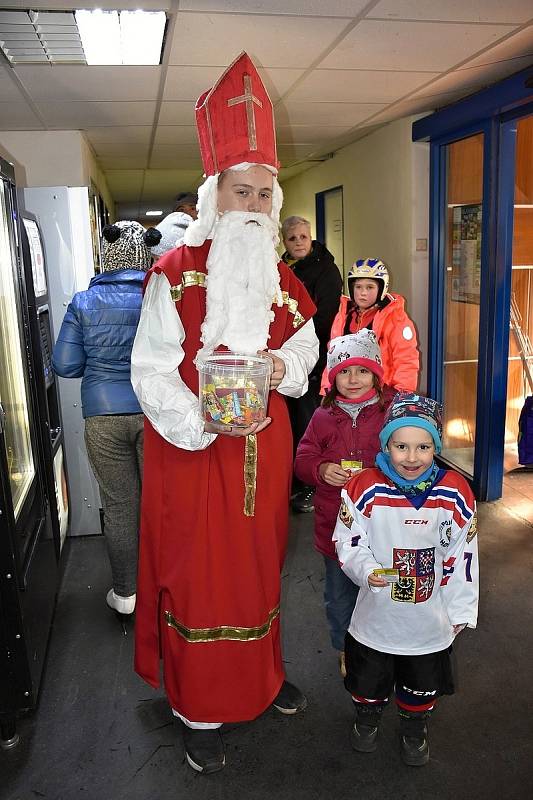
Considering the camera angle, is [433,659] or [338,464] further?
[338,464]

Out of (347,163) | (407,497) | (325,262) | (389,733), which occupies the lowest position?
(389,733)

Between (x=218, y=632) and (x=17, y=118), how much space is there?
4072 millimetres

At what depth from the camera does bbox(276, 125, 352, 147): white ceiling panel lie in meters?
5.39

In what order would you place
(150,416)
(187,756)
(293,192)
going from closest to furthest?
(150,416)
(187,756)
(293,192)

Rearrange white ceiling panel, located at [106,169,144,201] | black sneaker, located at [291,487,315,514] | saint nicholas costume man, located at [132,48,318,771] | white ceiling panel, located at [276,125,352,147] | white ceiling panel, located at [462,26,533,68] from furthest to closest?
white ceiling panel, located at [106,169,144,201], white ceiling panel, located at [276,125,352,147], black sneaker, located at [291,487,315,514], white ceiling panel, located at [462,26,533,68], saint nicholas costume man, located at [132,48,318,771]

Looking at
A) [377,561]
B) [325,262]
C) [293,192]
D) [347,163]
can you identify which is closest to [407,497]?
[377,561]

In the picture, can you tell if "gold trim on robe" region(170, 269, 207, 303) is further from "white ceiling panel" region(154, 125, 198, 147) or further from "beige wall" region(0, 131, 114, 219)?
"beige wall" region(0, 131, 114, 219)

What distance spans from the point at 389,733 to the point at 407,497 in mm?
868

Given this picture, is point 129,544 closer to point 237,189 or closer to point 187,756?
point 187,756

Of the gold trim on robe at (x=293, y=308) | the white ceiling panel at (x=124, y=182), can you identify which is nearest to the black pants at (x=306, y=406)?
the gold trim on robe at (x=293, y=308)

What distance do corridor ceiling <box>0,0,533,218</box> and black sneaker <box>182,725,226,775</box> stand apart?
259 centimetres

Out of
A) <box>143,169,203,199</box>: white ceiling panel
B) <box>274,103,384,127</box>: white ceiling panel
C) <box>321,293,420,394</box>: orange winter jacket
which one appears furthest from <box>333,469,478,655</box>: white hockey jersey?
<box>143,169,203,199</box>: white ceiling panel

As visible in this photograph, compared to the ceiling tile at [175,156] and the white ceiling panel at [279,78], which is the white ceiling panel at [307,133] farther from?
the white ceiling panel at [279,78]

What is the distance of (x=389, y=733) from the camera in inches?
87.0
